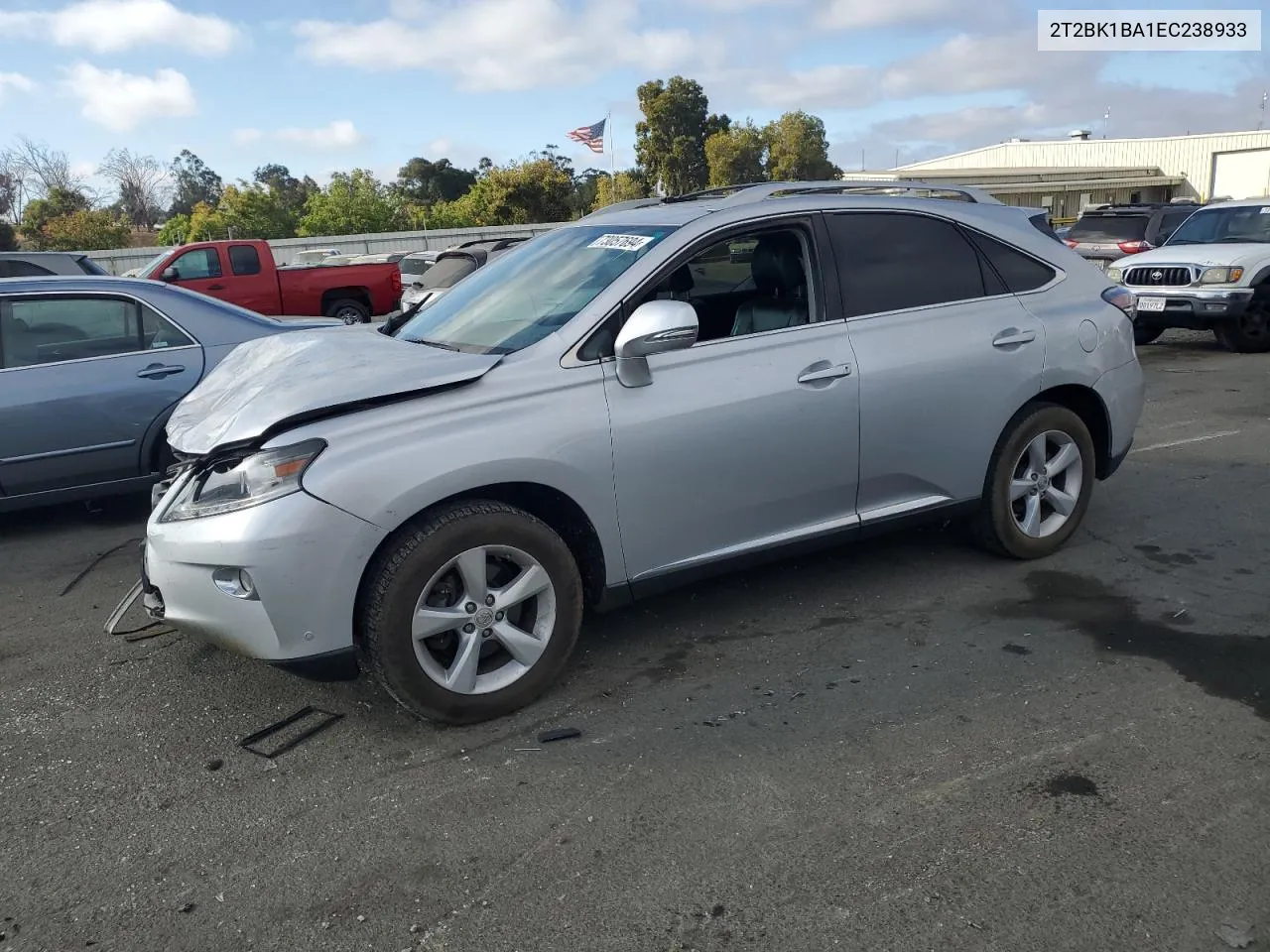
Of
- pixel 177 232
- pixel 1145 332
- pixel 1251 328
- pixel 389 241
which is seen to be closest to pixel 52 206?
pixel 177 232

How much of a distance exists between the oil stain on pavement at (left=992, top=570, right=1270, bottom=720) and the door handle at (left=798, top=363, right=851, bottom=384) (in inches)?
50.6

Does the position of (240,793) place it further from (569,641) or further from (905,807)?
(905,807)

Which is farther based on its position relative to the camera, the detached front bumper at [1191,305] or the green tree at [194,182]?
the green tree at [194,182]

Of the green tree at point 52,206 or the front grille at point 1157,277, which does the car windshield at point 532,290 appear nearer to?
the front grille at point 1157,277

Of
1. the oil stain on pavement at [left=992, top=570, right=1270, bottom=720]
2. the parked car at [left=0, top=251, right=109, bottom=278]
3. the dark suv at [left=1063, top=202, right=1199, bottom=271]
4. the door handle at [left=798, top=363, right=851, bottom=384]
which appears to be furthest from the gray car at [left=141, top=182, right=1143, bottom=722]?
the dark suv at [left=1063, top=202, right=1199, bottom=271]

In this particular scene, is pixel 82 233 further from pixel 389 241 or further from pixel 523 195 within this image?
pixel 523 195

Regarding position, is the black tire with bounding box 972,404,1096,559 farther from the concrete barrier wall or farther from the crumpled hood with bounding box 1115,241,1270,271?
the concrete barrier wall

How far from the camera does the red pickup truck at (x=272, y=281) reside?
17.5m

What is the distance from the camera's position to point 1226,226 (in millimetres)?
13203

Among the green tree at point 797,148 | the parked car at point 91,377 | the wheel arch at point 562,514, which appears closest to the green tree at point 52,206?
the green tree at point 797,148

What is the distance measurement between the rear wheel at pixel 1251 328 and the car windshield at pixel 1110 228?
313cm

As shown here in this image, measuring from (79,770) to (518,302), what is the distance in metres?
2.37

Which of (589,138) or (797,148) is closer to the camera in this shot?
(589,138)

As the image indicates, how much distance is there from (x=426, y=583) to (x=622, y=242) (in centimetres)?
171
